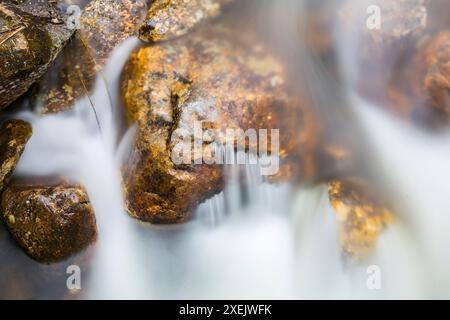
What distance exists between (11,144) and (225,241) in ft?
8.06

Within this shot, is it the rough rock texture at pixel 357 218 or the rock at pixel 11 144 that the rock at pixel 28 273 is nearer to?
the rock at pixel 11 144

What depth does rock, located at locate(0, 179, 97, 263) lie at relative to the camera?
13.2ft

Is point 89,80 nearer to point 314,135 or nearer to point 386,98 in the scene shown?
point 314,135

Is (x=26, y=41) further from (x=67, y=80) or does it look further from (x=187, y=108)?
(x=187, y=108)

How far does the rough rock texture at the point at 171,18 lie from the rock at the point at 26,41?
2.76ft

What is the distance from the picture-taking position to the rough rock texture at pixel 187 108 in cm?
407

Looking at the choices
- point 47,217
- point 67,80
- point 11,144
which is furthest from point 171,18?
point 47,217

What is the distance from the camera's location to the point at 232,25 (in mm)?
4871

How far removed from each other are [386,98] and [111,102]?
3.14m

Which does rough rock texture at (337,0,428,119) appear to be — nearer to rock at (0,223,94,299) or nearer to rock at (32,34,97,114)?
rock at (32,34,97,114)

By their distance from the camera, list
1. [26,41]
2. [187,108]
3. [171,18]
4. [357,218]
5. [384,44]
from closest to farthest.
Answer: [26,41] < [187,108] < [357,218] < [171,18] < [384,44]

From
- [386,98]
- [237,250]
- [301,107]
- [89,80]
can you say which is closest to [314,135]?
[301,107]

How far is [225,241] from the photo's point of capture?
15.2ft

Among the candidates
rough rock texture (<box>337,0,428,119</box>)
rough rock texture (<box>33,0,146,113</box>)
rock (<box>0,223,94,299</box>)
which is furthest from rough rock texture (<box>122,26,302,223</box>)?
rough rock texture (<box>337,0,428,119</box>)
